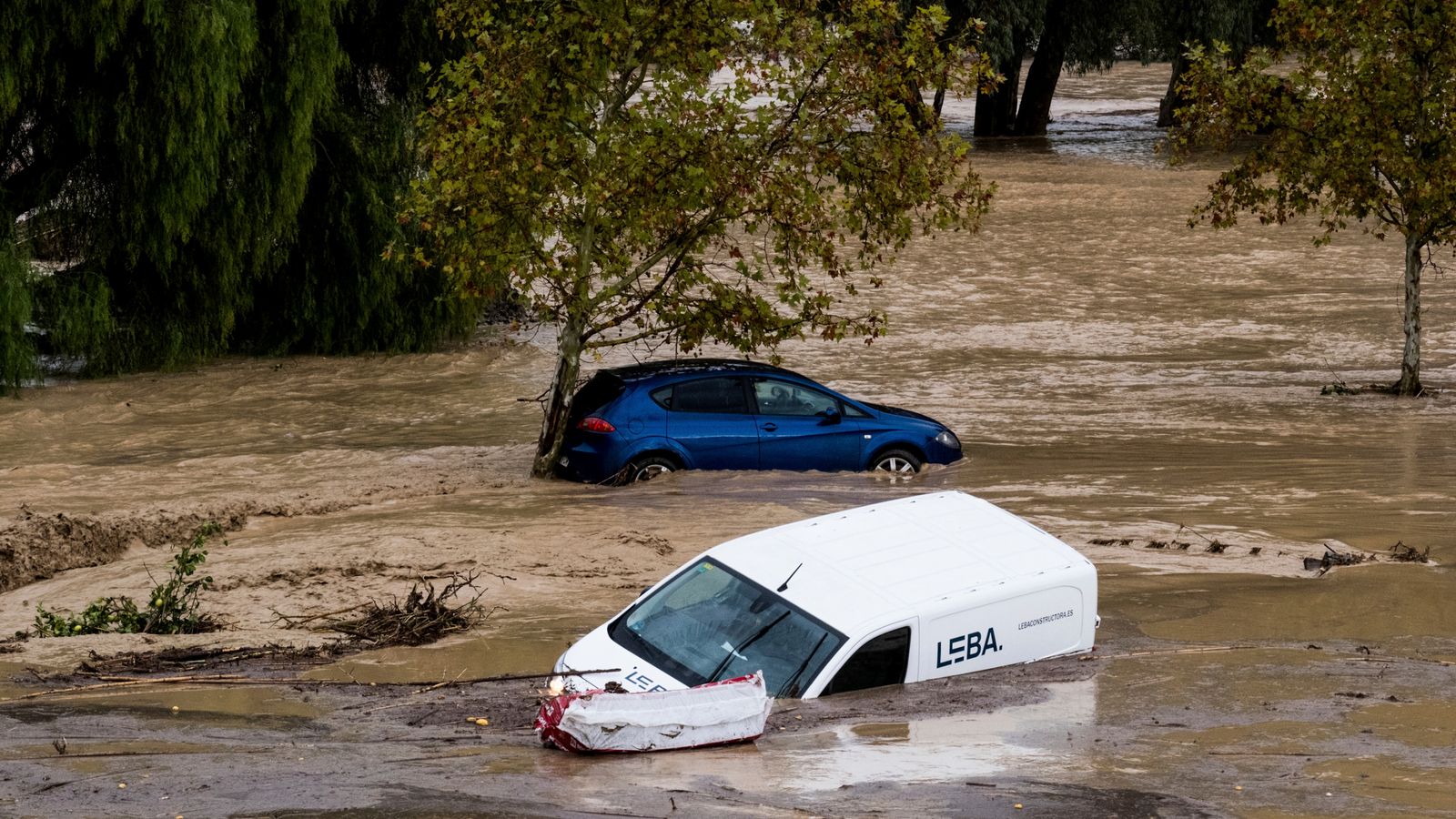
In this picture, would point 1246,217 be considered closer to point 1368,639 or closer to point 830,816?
point 1368,639

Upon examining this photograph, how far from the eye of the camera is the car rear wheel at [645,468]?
1556 centimetres

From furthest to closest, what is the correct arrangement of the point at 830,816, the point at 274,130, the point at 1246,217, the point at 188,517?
the point at 1246,217, the point at 274,130, the point at 188,517, the point at 830,816

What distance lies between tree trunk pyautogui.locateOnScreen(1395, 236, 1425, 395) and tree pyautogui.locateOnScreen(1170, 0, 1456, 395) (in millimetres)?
17

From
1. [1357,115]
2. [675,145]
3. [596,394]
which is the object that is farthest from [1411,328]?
[596,394]

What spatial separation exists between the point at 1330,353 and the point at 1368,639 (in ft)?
47.6

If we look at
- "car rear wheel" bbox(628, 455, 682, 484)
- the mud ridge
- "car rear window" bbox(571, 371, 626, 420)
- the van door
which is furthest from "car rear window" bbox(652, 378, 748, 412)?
the van door

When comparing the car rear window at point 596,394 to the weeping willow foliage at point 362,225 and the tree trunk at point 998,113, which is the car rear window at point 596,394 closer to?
the weeping willow foliage at point 362,225

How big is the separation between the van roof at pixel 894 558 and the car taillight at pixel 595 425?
612 cm

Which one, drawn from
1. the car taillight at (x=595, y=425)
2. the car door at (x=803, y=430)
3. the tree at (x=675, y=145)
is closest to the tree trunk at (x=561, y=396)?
the tree at (x=675, y=145)

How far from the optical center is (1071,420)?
19109 millimetres

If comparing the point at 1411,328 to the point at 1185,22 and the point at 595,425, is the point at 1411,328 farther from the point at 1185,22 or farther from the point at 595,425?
the point at 1185,22

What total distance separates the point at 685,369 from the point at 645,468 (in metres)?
1.10

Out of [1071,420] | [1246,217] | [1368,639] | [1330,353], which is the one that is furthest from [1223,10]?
[1368,639]

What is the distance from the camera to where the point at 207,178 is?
21.5 meters
